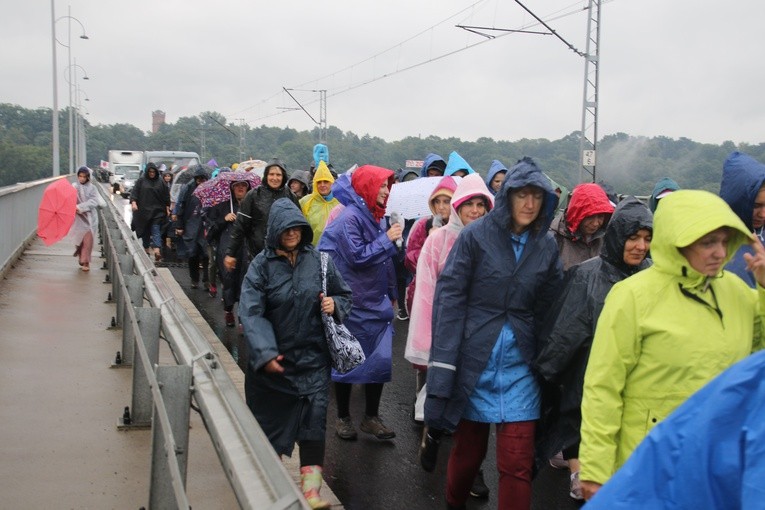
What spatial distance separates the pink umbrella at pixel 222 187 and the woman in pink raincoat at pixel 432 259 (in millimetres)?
5917

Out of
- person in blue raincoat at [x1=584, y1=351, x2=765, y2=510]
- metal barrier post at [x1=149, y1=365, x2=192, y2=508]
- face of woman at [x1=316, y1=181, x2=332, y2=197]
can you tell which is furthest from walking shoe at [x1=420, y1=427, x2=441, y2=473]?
→ face of woman at [x1=316, y1=181, x2=332, y2=197]

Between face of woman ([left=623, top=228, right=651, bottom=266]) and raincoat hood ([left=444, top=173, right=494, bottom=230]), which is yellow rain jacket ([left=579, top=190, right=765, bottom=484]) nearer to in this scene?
face of woman ([left=623, top=228, right=651, bottom=266])

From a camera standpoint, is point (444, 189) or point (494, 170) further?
point (494, 170)

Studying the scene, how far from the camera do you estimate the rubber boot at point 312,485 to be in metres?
4.62

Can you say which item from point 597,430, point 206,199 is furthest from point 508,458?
point 206,199

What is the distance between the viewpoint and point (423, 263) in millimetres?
5375

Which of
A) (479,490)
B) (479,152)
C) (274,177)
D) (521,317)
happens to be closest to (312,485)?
(479,490)

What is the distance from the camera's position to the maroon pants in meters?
4.25

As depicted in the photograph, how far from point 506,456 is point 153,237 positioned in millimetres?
13419

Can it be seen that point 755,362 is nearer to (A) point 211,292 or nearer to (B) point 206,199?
(B) point 206,199

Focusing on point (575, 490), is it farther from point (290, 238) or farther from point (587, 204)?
point (290, 238)

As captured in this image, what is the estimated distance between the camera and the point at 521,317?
4367 mm

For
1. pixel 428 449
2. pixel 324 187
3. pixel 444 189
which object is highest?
pixel 444 189

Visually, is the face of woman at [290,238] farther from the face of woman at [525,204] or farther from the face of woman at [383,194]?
the face of woman at [383,194]
